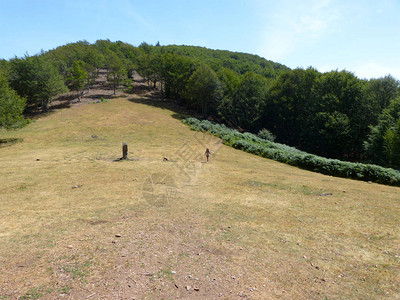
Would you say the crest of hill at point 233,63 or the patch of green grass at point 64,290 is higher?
the crest of hill at point 233,63

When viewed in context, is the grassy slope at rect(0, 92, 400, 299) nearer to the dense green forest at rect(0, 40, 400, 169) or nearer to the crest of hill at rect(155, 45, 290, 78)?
the dense green forest at rect(0, 40, 400, 169)

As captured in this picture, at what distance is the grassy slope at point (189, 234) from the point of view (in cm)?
660

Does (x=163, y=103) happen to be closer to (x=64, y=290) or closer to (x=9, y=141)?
(x=9, y=141)

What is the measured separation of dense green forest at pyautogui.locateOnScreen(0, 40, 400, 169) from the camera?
36625mm

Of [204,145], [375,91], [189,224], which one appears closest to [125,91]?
[204,145]

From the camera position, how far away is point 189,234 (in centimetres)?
960

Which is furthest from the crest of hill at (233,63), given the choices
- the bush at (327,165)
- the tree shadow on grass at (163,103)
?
the bush at (327,165)

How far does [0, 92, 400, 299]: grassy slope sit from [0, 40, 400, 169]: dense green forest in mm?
23476

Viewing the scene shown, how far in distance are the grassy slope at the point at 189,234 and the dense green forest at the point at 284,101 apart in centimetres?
2348

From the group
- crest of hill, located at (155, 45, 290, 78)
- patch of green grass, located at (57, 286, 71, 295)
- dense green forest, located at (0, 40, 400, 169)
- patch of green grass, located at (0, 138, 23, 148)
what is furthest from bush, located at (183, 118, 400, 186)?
crest of hill, located at (155, 45, 290, 78)

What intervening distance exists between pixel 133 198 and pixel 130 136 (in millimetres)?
25282

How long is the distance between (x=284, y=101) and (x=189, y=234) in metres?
52.6

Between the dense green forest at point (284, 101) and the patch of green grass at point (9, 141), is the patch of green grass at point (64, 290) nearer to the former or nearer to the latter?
the patch of green grass at point (9, 141)

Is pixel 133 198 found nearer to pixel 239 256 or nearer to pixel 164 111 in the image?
pixel 239 256
